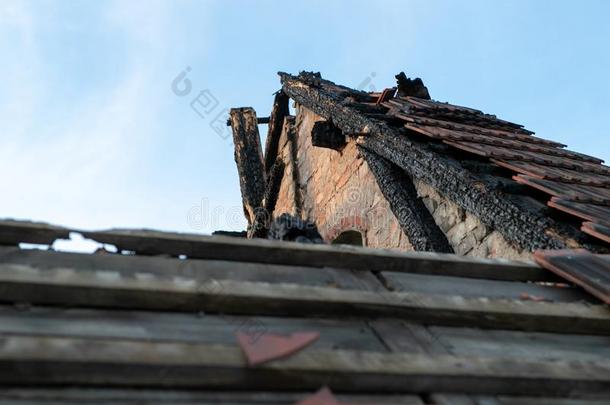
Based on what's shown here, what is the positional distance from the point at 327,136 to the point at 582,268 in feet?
14.4

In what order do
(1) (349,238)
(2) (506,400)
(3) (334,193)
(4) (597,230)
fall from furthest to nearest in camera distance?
1. (3) (334,193)
2. (1) (349,238)
3. (4) (597,230)
4. (2) (506,400)

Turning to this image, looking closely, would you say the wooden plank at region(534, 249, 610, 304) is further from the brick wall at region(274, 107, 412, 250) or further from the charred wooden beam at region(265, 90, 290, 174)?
the charred wooden beam at region(265, 90, 290, 174)

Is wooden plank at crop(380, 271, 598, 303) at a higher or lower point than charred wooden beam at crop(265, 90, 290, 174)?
lower

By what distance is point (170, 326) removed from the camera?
4.71 ft

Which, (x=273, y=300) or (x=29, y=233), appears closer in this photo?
(x=273, y=300)

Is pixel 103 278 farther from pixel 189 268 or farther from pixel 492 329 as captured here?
pixel 492 329

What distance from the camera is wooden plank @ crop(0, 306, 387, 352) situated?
1.34 m

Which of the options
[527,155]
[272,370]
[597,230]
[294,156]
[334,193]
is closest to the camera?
[272,370]

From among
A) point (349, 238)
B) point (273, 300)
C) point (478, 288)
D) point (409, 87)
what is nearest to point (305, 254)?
point (273, 300)

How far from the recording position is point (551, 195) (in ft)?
11.3

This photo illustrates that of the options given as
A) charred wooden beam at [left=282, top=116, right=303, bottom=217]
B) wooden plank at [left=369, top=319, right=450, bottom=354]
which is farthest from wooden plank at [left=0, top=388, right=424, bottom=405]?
charred wooden beam at [left=282, top=116, right=303, bottom=217]

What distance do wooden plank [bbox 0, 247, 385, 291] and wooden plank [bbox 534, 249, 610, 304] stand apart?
0.71 metres

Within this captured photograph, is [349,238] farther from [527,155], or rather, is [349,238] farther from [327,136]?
[527,155]

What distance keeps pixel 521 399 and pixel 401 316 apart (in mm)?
360
